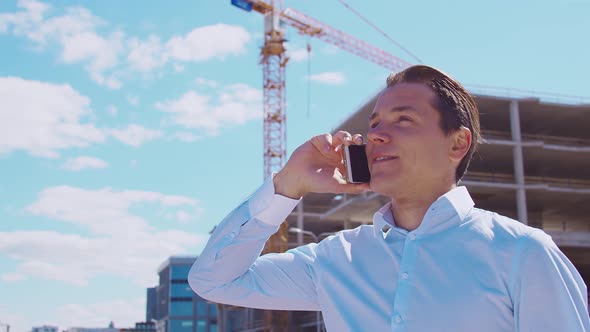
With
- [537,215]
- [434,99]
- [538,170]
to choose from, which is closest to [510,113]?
[538,170]

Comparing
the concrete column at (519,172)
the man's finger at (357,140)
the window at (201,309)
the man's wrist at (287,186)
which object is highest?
the concrete column at (519,172)

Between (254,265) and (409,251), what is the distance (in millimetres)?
819

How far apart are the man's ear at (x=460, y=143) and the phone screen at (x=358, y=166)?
1.23ft

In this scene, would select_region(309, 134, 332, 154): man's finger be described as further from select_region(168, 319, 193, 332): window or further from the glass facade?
Result: the glass facade

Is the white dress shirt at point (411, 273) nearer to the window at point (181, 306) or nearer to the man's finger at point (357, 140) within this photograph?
the man's finger at point (357, 140)

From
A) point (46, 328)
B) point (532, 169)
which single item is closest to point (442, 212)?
point (532, 169)

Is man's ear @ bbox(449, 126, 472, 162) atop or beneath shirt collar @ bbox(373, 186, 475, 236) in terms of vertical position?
atop

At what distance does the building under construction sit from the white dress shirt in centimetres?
4090

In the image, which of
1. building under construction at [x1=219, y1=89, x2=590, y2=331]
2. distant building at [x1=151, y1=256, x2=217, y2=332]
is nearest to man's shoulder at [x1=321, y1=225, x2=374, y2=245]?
building under construction at [x1=219, y1=89, x2=590, y2=331]

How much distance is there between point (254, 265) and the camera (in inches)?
116

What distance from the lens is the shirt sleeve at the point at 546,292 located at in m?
2.02

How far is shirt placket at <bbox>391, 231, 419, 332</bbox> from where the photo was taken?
223cm

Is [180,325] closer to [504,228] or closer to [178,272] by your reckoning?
[178,272]

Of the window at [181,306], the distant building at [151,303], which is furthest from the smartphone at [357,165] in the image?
the distant building at [151,303]
